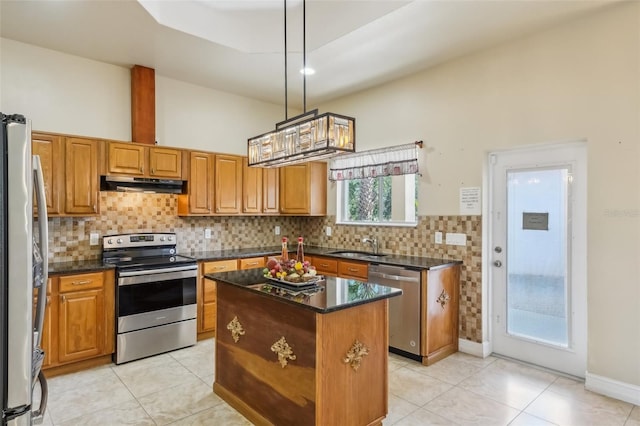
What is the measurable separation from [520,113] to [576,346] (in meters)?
2.13

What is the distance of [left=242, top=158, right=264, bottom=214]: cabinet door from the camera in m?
4.88

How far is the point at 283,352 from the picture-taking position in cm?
232

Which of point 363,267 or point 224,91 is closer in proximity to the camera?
point 363,267

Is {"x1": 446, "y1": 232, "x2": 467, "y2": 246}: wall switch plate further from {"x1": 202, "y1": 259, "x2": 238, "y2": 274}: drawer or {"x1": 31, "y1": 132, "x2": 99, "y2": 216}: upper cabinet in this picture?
{"x1": 31, "y1": 132, "x2": 99, "y2": 216}: upper cabinet

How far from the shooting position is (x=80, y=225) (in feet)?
12.8

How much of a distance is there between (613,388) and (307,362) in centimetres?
251

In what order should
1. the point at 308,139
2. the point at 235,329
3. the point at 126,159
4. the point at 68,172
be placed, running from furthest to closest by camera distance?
the point at 126,159
the point at 68,172
the point at 235,329
the point at 308,139

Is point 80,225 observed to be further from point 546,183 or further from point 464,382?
point 546,183

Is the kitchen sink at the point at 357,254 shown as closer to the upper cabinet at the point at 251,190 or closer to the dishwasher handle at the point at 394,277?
the dishwasher handle at the point at 394,277

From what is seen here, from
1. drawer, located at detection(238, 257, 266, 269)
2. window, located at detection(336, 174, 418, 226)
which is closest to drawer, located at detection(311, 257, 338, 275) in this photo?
drawer, located at detection(238, 257, 266, 269)

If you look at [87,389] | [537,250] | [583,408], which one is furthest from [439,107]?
[87,389]

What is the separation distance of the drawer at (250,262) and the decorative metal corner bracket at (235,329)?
67.1 inches

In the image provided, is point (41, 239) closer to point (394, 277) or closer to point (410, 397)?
point (410, 397)

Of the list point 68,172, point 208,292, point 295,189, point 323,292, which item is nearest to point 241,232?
point 295,189
